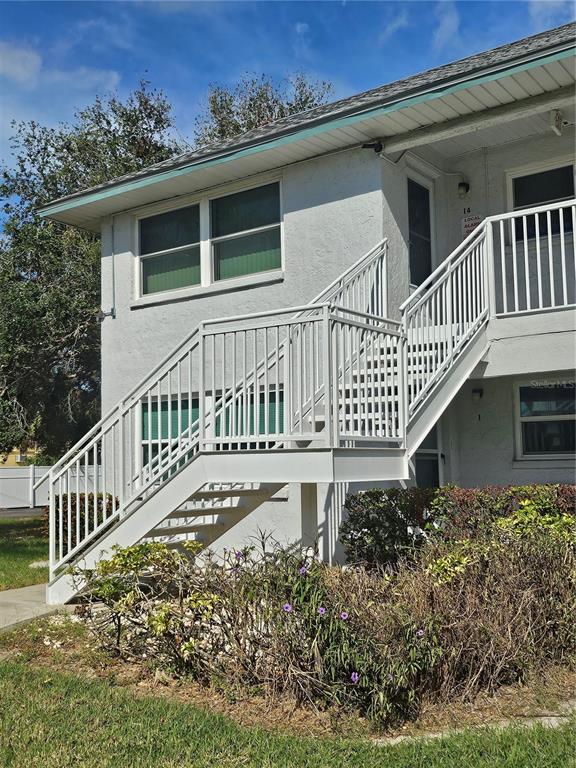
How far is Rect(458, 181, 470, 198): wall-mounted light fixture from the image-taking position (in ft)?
35.7

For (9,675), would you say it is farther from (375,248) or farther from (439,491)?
(375,248)

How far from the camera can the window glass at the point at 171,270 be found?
12148 mm

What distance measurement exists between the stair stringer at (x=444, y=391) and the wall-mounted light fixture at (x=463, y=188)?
2545 mm

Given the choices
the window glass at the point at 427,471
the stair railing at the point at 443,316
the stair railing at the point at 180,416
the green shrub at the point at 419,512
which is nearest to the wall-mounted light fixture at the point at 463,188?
the stair railing at the point at 443,316

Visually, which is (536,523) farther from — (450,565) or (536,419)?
(536,419)

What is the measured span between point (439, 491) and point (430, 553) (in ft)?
7.41

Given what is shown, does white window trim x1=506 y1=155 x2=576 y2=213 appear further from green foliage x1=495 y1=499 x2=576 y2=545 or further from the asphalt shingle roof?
green foliage x1=495 y1=499 x2=576 y2=545

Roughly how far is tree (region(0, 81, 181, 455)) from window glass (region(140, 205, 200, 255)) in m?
6.38

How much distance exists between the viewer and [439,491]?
9.02m

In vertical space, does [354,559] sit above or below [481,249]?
below

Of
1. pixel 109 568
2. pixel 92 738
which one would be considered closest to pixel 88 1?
pixel 109 568

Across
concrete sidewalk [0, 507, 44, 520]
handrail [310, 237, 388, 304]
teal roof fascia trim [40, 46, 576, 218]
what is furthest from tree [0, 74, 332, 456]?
→ handrail [310, 237, 388, 304]

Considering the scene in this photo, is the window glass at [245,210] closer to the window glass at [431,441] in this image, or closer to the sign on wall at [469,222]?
the sign on wall at [469,222]

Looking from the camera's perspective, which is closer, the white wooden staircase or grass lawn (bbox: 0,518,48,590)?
the white wooden staircase
